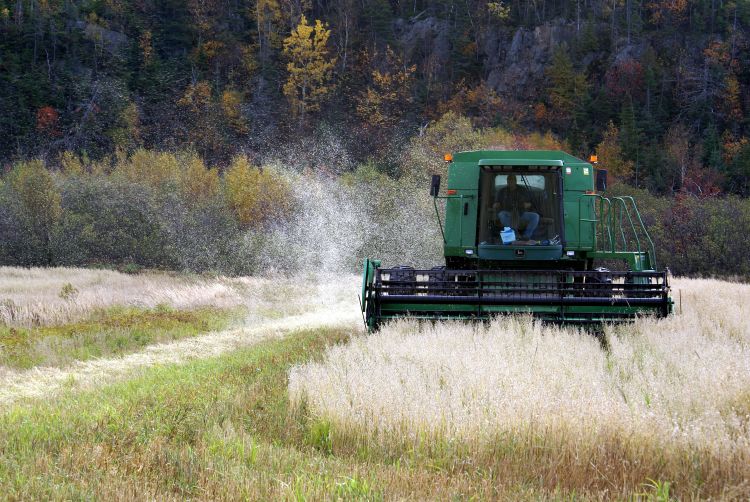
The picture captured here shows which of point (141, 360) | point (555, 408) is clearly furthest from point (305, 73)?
point (555, 408)

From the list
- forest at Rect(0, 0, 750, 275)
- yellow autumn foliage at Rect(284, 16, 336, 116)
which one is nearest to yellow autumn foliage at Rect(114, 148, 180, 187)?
forest at Rect(0, 0, 750, 275)

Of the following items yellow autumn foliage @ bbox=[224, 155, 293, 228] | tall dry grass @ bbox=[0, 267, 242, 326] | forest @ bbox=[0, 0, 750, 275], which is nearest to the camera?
tall dry grass @ bbox=[0, 267, 242, 326]

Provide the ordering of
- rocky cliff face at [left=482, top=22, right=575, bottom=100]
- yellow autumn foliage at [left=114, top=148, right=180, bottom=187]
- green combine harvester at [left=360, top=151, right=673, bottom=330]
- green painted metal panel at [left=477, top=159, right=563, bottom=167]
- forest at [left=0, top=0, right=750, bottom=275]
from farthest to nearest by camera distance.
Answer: rocky cliff face at [left=482, top=22, right=575, bottom=100], forest at [left=0, top=0, right=750, bottom=275], yellow autumn foliage at [left=114, top=148, right=180, bottom=187], green painted metal panel at [left=477, top=159, right=563, bottom=167], green combine harvester at [left=360, top=151, right=673, bottom=330]

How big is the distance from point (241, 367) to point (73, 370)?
8.34 feet

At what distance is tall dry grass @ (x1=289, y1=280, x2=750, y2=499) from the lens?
596 centimetres

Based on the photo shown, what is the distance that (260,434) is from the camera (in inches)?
280

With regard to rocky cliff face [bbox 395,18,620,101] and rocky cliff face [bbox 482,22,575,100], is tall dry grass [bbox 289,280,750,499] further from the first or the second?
rocky cliff face [bbox 482,22,575,100]

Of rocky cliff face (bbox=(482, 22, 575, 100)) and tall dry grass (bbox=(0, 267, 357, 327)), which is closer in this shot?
tall dry grass (bbox=(0, 267, 357, 327))

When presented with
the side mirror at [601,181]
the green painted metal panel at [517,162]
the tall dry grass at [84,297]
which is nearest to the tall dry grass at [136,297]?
the tall dry grass at [84,297]

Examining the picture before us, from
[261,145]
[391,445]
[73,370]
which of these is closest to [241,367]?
[73,370]

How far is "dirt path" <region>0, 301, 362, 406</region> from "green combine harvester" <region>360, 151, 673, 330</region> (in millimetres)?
2720

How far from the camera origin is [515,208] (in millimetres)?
13195

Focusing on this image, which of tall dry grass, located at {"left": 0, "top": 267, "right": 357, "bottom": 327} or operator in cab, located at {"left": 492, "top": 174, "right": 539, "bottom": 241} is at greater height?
operator in cab, located at {"left": 492, "top": 174, "right": 539, "bottom": 241}

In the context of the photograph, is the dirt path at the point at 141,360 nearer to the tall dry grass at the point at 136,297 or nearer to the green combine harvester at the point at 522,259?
the tall dry grass at the point at 136,297
